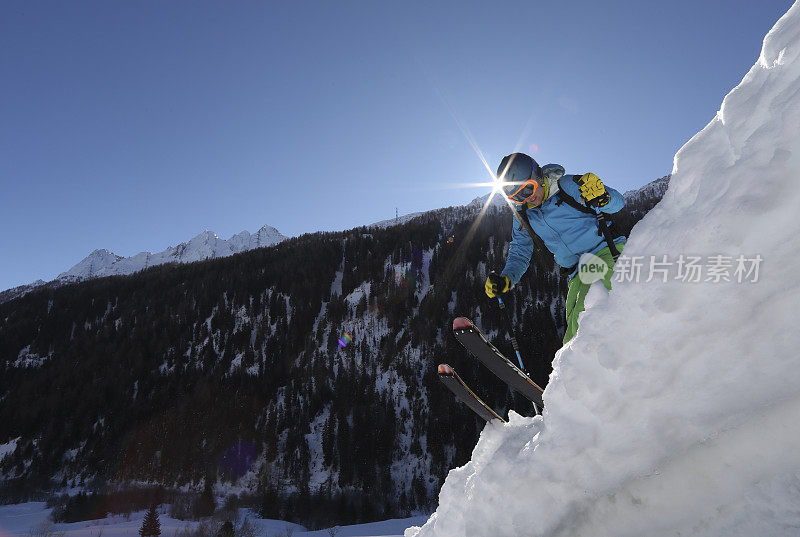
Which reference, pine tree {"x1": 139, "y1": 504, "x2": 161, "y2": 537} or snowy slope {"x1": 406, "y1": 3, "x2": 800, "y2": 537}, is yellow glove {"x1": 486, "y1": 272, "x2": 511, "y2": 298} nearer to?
snowy slope {"x1": 406, "y1": 3, "x2": 800, "y2": 537}

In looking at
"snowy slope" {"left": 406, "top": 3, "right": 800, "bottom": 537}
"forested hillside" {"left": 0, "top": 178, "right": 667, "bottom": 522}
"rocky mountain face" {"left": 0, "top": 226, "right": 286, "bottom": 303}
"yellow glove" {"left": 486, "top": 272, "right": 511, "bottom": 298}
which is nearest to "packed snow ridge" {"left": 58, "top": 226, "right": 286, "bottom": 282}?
"rocky mountain face" {"left": 0, "top": 226, "right": 286, "bottom": 303}

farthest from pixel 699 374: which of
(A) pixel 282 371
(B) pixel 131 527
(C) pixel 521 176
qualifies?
(A) pixel 282 371

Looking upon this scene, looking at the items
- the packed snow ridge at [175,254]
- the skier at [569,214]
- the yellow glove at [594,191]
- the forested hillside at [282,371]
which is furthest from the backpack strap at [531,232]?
the packed snow ridge at [175,254]

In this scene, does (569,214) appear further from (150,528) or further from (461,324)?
(150,528)

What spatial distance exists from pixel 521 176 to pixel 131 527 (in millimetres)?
23339

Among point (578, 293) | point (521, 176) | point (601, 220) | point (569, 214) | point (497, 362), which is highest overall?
point (521, 176)

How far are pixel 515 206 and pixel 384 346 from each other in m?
30.6

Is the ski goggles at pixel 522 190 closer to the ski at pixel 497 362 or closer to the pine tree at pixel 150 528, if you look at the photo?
the ski at pixel 497 362

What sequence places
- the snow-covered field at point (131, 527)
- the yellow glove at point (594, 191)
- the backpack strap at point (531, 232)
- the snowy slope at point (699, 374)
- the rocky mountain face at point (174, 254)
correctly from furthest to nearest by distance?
the rocky mountain face at point (174, 254)
the snow-covered field at point (131, 527)
the backpack strap at point (531, 232)
the yellow glove at point (594, 191)
the snowy slope at point (699, 374)

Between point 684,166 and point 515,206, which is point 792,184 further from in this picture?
point 515,206

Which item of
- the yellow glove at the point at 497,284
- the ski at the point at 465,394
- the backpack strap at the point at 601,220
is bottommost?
the ski at the point at 465,394

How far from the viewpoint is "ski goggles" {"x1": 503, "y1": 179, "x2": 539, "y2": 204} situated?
10.3 feet

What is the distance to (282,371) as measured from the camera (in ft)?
109

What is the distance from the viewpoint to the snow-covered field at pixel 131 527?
53.6ft
